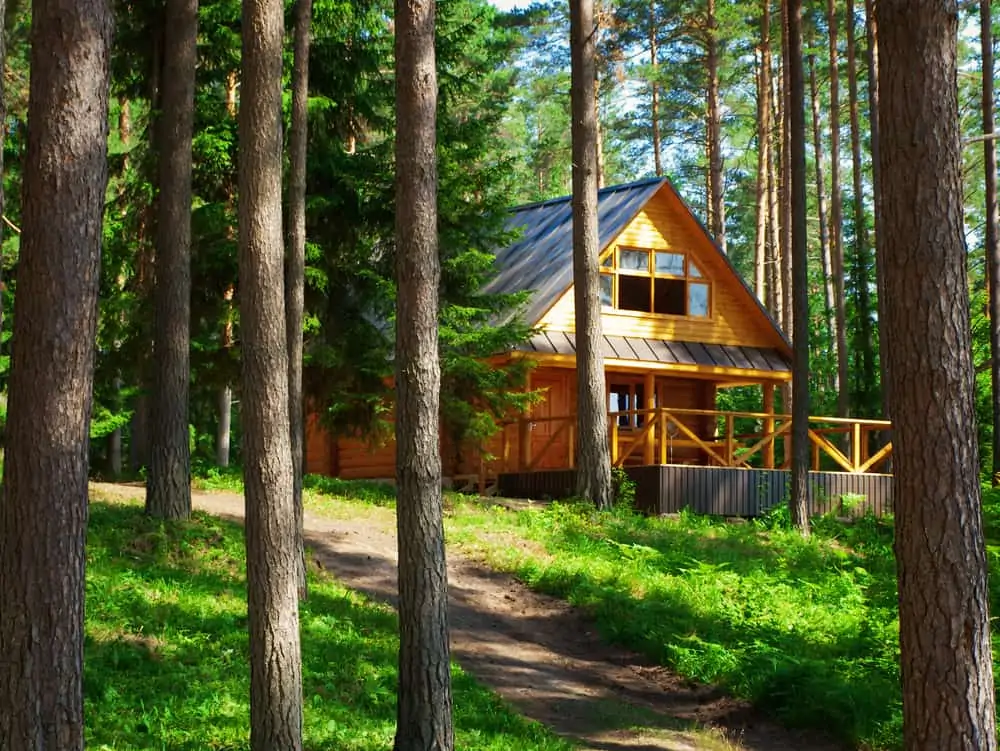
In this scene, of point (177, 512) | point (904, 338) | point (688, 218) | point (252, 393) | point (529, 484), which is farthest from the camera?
point (688, 218)

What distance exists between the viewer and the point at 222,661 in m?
10.7

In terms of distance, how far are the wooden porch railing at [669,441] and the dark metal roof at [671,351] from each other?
107cm

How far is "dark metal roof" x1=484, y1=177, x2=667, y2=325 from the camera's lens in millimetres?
23406

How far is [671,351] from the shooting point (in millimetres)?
24375

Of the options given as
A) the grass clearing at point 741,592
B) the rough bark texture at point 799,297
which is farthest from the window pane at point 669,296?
the grass clearing at point 741,592

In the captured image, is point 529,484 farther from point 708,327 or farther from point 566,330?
point 708,327

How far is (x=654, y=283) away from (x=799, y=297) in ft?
20.2

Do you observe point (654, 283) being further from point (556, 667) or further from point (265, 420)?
point (265, 420)

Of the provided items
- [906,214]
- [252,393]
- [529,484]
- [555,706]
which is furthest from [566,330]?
[906,214]

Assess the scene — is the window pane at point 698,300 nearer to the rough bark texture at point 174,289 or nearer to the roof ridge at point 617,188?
the roof ridge at point 617,188

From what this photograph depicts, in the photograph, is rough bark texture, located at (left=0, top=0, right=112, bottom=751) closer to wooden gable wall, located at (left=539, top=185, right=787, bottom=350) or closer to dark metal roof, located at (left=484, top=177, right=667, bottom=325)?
dark metal roof, located at (left=484, top=177, right=667, bottom=325)

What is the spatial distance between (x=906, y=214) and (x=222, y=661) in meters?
6.88

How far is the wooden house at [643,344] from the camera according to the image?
22.7 metres

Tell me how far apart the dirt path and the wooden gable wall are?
9.29 m
